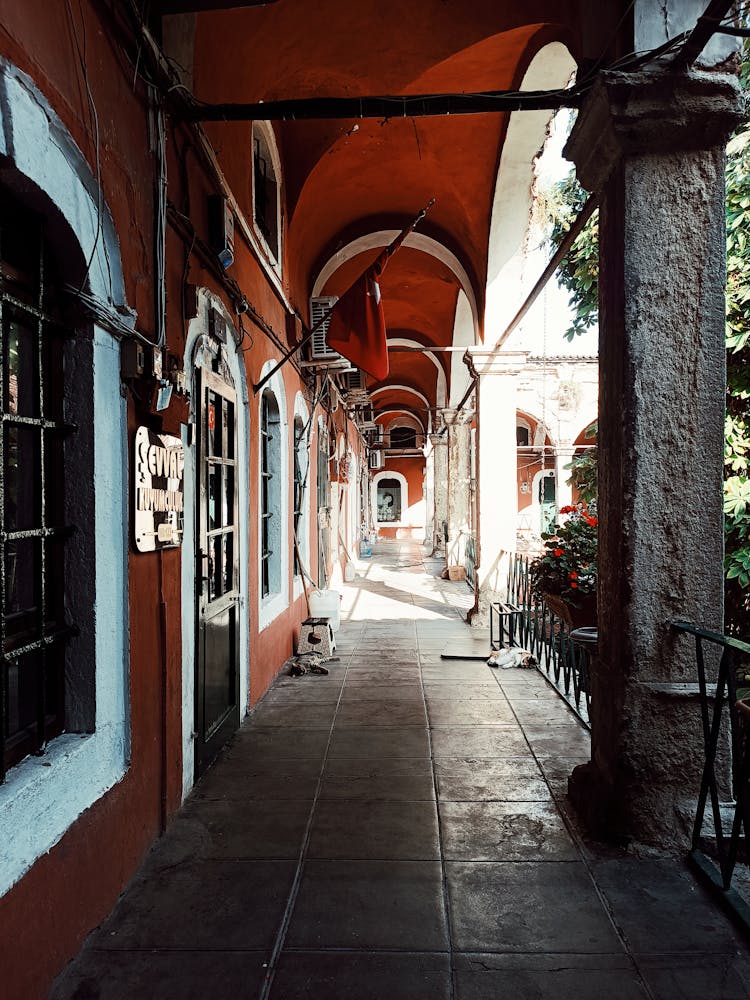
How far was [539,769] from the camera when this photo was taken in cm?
364

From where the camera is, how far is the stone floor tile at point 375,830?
278 cm

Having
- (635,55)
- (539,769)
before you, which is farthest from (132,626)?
(635,55)

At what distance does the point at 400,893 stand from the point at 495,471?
601 cm

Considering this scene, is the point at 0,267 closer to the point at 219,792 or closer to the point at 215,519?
the point at 215,519

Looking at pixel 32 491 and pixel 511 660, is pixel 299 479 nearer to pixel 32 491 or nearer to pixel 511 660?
pixel 511 660

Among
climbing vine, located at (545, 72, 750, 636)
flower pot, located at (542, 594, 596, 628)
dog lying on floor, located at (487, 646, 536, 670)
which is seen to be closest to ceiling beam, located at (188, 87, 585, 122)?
climbing vine, located at (545, 72, 750, 636)

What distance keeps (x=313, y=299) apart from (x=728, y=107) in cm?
561

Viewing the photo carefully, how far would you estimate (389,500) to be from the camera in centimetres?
3247

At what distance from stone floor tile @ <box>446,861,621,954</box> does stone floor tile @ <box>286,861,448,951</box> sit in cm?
9

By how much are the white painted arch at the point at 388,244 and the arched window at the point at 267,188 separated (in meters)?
2.15

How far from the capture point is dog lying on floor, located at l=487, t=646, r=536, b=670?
6031 millimetres

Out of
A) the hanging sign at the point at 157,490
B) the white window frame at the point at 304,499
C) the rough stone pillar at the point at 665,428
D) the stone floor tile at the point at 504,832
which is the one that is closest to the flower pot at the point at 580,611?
the stone floor tile at the point at 504,832

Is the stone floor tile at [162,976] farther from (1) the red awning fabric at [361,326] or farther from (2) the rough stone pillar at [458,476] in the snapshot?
(2) the rough stone pillar at [458,476]

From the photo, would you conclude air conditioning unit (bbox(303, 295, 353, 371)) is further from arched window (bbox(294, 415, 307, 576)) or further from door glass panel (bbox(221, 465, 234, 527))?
door glass panel (bbox(221, 465, 234, 527))
